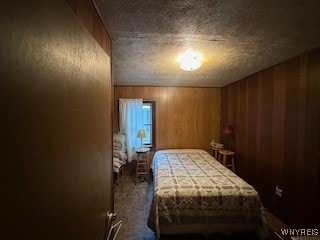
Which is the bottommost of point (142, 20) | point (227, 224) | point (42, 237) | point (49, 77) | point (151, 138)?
point (227, 224)

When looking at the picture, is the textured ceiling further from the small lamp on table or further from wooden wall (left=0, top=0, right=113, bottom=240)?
the small lamp on table

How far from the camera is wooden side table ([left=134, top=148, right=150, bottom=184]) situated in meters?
4.14

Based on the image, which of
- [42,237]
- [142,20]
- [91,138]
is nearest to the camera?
[42,237]

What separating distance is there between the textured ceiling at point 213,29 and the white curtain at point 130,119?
6.17ft

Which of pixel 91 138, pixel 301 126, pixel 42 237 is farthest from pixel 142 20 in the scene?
pixel 301 126

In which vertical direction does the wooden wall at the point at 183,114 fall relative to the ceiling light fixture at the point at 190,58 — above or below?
below

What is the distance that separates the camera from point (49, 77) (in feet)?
1.38

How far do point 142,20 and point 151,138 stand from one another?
345 centimetres

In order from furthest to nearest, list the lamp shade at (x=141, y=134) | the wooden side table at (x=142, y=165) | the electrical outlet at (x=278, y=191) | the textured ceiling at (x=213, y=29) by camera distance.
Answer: the lamp shade at (x=141, y=134) → the wooden side table at (x=142, y=165) → the electrical outlet at (x=278, y=191) → the textured ceiling at (x=213, y=29)

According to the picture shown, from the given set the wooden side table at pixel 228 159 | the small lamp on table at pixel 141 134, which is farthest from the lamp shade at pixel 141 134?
the wooden side table at pixel 228 159

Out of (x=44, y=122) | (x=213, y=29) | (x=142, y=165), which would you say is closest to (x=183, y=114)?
(x=142, y=165)

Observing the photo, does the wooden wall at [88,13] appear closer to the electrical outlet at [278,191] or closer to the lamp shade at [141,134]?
the electrical outlet at [278,191]

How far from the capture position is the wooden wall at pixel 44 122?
31cm

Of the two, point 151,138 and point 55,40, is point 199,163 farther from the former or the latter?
point 55,40
